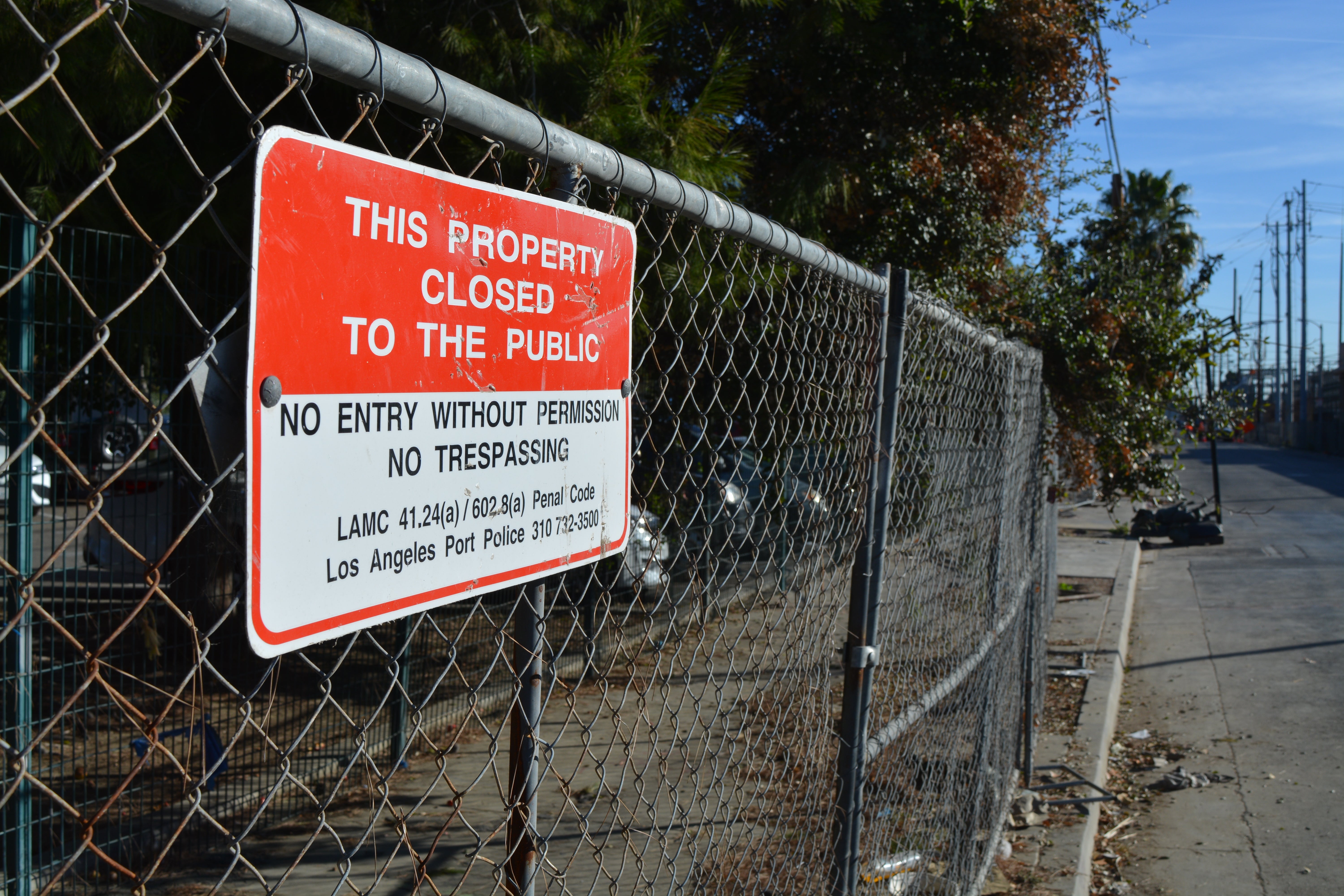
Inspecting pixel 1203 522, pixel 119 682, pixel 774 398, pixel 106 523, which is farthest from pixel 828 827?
pixel 1203 522

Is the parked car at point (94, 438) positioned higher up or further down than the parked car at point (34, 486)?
higher up

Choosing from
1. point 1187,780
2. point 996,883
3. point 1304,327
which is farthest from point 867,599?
point 1304,327

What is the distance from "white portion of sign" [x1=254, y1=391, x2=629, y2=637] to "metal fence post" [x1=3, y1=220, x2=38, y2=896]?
9.17 feet

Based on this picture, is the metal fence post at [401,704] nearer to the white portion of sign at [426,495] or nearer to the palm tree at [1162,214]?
the white portion of sign at [426,495]

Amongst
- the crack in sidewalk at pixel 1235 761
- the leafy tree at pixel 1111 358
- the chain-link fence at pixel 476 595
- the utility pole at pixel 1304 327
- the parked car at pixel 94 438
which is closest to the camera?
the chain-link fence at pixel 476 595

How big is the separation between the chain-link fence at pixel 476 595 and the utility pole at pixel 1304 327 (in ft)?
202

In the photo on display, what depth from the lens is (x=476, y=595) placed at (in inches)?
54.9

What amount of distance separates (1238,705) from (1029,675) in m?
3.16

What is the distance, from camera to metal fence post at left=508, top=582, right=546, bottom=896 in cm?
154

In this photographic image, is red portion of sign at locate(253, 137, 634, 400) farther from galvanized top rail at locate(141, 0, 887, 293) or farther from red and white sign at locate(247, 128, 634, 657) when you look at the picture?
galvanized top rail at locate(141, 0, 887, 293)

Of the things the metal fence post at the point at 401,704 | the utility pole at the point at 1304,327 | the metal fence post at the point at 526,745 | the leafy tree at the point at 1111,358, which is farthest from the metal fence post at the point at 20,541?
the utility pole at the point at 1304,327

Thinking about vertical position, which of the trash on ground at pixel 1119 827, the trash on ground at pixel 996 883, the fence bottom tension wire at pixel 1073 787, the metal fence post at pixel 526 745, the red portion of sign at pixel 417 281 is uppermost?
the red portion of sign at pixel 417 281

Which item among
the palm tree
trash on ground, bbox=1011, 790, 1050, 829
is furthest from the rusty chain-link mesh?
the palm tree

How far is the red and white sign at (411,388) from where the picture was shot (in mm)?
1066
